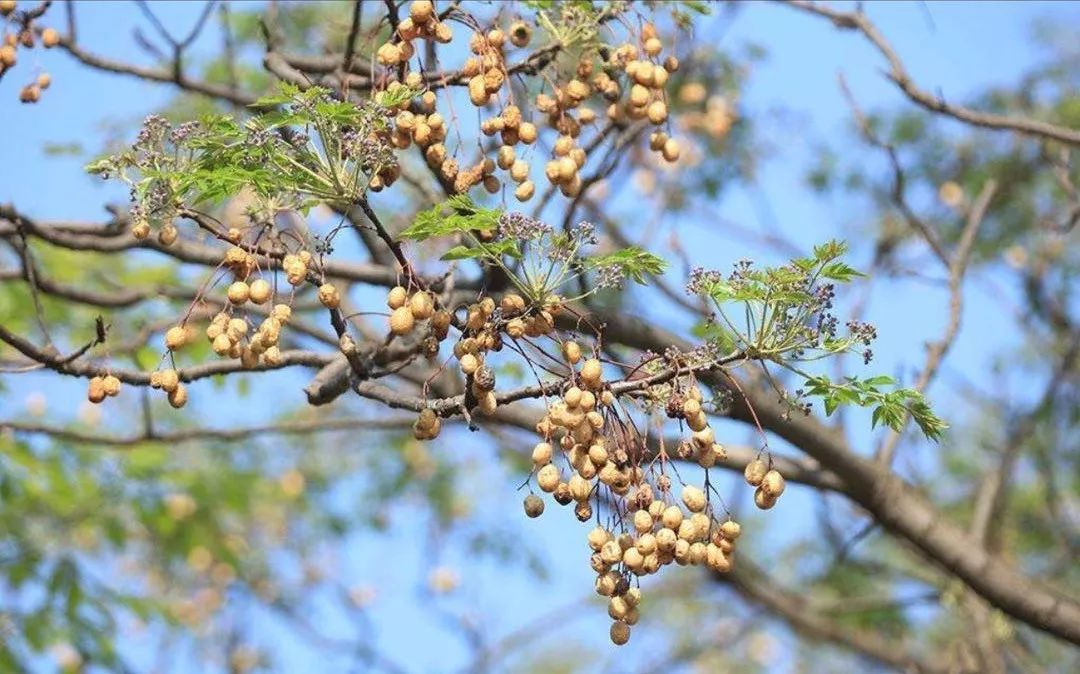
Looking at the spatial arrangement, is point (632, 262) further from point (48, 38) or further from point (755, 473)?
point (48, 38)

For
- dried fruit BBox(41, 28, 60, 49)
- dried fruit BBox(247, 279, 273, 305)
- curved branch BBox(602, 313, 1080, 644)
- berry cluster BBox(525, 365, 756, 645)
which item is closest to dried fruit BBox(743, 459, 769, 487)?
berry cluster BBox(525, 365, 756, 645)

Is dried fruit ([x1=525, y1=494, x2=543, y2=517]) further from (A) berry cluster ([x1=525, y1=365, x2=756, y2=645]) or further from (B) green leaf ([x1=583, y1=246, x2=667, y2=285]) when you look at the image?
(B) green leaf ([x1=583, y1=246, x2=667, y2=285])

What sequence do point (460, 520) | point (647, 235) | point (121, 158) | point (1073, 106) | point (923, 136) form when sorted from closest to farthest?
point (121, 158)
point (647, 235)
point (1073, 106)
point (923, 136)
point (460, 520)

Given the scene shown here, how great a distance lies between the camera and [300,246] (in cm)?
264

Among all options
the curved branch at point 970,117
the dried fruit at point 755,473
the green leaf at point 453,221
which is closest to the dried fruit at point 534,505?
the dried fruit at point 755,473

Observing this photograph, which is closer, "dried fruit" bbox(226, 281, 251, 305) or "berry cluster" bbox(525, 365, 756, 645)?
"berry cluster" bbox(525, 365, 756, 645)

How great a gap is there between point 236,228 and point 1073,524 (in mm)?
5940

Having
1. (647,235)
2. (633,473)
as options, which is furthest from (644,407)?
(647,235)

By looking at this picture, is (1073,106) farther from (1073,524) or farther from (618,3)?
(618,3)

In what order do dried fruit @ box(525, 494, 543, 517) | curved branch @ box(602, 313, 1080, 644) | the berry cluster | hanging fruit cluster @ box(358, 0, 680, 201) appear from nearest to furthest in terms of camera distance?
the berry cluster, dried fruit @ box(525, 494, 543, 517), hanging fruit cluster @ box(358, 0, 680, 201), curved branch @ box(602, 313, 1080, 644)

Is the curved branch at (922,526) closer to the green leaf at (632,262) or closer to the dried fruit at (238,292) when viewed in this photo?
the green leaf at (632,262)

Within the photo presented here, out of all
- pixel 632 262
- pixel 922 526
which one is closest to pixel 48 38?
pixel 632 262

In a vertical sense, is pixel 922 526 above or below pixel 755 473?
above

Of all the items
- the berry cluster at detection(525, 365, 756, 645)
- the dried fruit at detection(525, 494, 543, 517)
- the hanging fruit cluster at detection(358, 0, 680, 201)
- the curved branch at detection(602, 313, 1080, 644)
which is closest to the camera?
the berry cluster at detection(525, 365, 756, 645)
